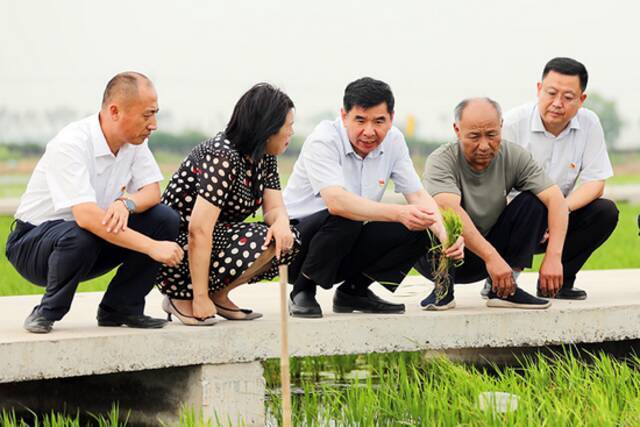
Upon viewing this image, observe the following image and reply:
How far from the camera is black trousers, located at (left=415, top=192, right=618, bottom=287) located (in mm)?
4961

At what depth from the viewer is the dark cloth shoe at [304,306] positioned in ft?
15.1

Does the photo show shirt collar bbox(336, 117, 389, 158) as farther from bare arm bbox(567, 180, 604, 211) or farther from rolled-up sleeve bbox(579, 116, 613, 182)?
rolled-up sleeve bbox(579, 116, 613, 182)

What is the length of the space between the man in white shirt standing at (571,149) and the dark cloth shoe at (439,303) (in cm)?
58

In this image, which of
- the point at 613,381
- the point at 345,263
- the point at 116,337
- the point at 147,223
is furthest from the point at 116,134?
the point at 613,381

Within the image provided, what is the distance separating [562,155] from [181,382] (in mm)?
2168

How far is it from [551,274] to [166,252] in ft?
5.81

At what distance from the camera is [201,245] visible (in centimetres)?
425

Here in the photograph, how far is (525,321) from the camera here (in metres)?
4.82

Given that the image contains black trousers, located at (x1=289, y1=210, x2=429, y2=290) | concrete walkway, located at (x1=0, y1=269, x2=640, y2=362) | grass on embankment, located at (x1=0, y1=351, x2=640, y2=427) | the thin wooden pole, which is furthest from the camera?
black trousers, located at (x1=289, y1=210, x2=429, y2=290)

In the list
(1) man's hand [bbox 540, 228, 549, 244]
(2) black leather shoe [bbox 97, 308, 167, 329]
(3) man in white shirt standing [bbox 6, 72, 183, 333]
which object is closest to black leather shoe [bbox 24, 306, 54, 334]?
(3) man in white shirt standing [bbox 6, 72, 183, 333]

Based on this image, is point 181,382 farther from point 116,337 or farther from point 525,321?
point 525,321

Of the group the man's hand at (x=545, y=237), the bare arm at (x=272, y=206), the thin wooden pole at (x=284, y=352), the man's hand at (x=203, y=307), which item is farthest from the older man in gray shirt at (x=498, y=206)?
the thin wooden pole at (x=284, y=352)

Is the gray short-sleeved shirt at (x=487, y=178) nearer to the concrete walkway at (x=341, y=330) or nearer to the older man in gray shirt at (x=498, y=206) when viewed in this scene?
the older man in gray shirt at (x=498, y=206)

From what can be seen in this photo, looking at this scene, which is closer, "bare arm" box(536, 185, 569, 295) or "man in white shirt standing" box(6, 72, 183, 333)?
"man in white shirt standing" box(6, 72, 183, 333)
